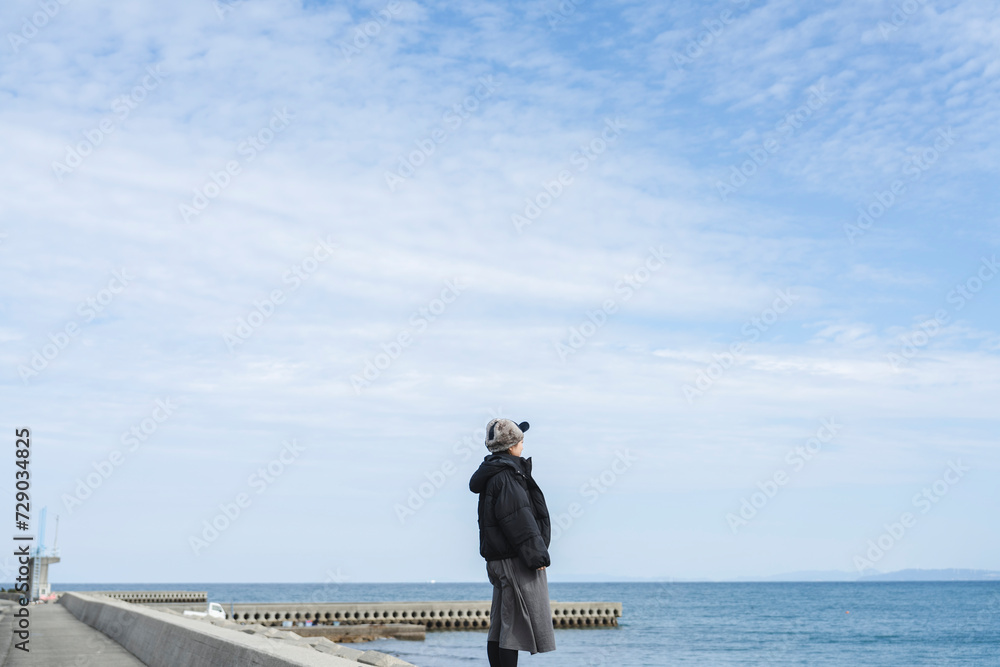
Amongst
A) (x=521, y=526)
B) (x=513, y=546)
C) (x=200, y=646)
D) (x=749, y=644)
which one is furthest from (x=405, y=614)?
(x=521, y=526)

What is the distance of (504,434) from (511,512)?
19.1 inches

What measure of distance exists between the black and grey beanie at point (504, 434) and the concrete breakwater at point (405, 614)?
4414cm

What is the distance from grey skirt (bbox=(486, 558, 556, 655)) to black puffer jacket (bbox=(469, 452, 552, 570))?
0.31 ft

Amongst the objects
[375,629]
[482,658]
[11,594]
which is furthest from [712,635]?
[11,594]

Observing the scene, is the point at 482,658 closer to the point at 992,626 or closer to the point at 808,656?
the point at 808,656

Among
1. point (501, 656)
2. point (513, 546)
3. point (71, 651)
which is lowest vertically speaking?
point (501, 656)

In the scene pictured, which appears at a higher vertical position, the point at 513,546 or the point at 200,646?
the point at 513,546

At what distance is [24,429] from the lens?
1265 centimetres

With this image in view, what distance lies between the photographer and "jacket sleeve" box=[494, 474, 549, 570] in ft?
17.4

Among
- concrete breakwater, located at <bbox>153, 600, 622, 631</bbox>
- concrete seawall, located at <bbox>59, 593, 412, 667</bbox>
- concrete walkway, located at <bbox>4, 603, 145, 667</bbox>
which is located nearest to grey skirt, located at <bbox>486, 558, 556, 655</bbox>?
concrete seawall, located at <bbox>59, 593, 412, 667</bbox>

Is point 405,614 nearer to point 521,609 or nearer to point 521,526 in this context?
point 521,609

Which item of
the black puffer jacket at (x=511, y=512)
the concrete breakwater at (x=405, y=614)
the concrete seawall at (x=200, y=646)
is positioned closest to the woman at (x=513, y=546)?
the black puffer jacket at (x=511, y=512)

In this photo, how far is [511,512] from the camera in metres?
5.34

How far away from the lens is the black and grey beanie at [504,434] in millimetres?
5551
